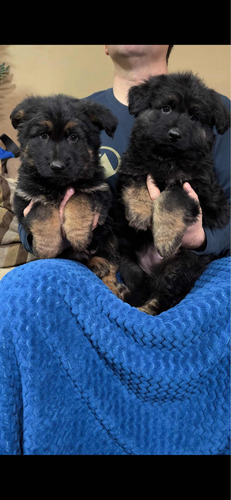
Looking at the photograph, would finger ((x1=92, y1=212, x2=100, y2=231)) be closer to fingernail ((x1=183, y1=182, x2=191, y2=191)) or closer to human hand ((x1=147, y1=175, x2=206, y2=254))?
human hand ((x1=147, y1=175, x2=206, y2=254))

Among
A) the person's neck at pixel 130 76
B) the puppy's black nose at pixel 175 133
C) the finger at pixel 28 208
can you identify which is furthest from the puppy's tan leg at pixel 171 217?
the person's neck at pixel 130 76

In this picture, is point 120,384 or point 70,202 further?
point 70,202

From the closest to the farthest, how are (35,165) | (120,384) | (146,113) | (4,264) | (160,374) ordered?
(160,374)
(120,384)
(35,165)
(146,113)
(4,264)

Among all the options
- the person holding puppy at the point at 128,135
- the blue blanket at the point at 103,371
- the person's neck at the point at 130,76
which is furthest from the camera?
the person's neck at the point at 130,76

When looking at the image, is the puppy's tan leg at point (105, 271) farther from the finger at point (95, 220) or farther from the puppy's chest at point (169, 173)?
the puppy's chest at point (169, 173)

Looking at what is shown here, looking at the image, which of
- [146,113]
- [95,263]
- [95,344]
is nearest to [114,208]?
[95,263]
